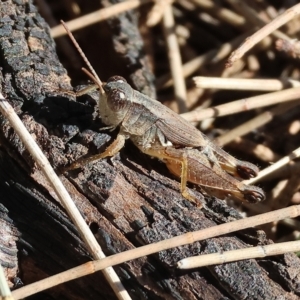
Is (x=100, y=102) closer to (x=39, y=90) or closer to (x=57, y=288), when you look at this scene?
(x=39, y=90)

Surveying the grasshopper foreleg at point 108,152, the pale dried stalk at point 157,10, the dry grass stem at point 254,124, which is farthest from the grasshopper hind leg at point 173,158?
the pale dried stalk at point 157,10

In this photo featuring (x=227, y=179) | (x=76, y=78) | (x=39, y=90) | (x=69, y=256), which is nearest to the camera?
(x=69, y=256)

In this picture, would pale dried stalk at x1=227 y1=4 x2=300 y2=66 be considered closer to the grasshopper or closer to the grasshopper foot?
the grasshopper

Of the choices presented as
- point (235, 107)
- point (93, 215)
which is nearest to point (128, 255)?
point (93, 215)

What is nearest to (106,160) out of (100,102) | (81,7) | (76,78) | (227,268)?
(100,102)

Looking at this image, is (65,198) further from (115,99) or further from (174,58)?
(174,58)
